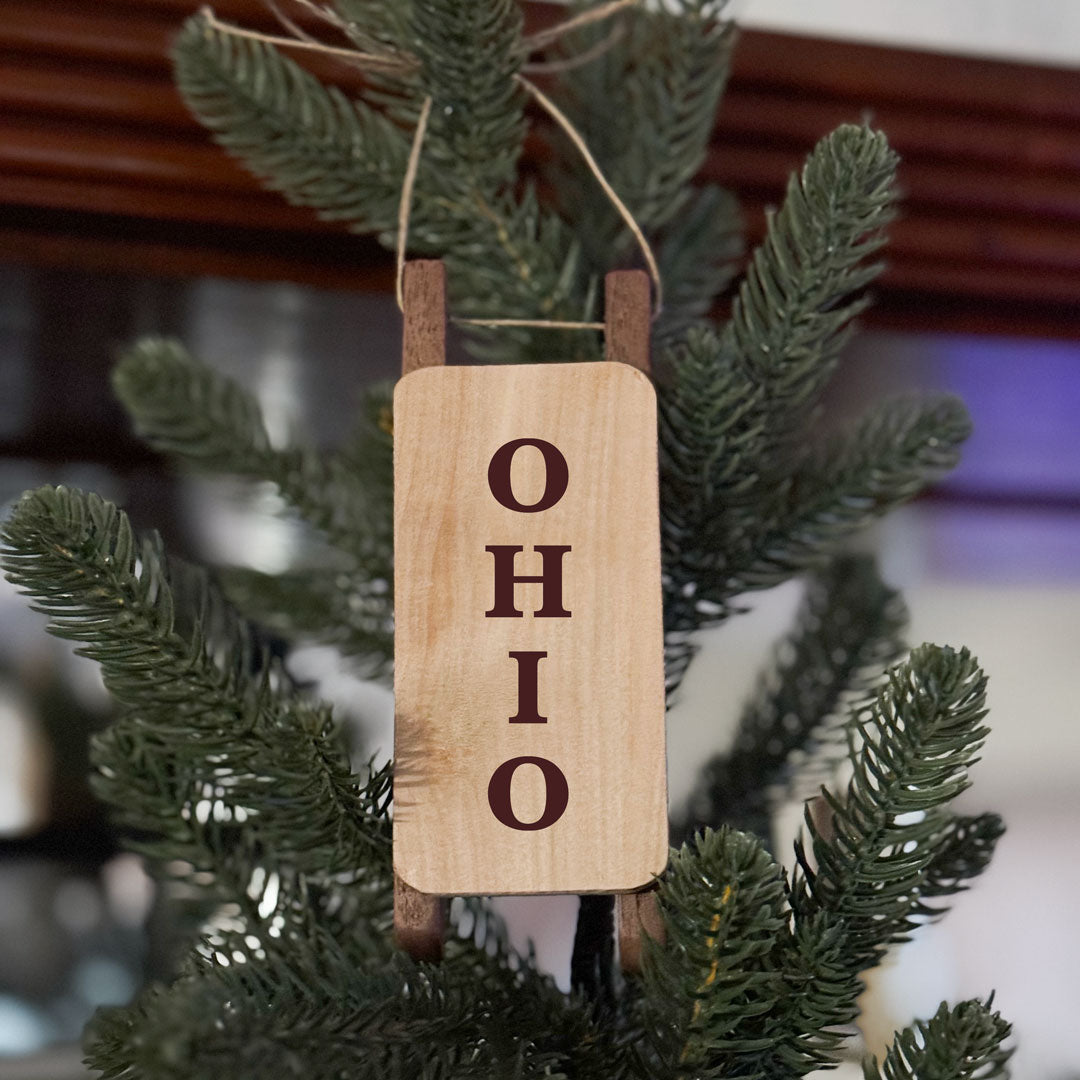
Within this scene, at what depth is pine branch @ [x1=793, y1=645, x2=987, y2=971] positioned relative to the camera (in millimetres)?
307

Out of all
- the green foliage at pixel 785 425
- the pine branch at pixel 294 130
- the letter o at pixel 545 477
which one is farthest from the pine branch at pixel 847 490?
the pine branch at pixel 294 130

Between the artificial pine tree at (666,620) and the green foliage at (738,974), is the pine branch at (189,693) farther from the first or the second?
the green foliage at (738,974)

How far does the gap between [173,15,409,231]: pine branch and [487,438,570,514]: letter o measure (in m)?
0.16

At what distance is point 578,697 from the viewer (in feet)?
1.15

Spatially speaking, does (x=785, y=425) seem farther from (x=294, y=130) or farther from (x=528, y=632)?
(x=294, y=130)

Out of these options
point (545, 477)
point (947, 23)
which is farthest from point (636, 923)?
point (947, 23)

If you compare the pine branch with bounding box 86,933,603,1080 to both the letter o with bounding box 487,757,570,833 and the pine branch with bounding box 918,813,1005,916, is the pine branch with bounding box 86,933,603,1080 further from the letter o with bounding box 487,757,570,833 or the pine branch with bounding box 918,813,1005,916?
the pine branch with bounding box 918,813,1005,916

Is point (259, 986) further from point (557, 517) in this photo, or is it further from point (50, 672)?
point (50, 672)

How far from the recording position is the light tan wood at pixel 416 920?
350mm

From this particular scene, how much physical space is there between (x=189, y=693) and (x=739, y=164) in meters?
0.45

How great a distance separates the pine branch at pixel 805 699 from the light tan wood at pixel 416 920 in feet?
0.60

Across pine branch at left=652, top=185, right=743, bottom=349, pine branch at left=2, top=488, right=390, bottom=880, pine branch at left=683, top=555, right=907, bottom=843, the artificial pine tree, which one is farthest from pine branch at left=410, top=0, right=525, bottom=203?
pine branch at left=683, top=555, right=907, bottom=843

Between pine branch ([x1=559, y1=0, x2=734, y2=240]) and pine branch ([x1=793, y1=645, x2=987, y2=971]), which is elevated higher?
pine branch ([x1=559, y1=0, x2=734, y2=240])

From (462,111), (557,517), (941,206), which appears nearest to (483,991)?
(557,517)
